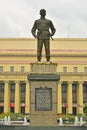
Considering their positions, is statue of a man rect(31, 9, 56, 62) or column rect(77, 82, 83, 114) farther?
column rect(77, 82, 83, 114)

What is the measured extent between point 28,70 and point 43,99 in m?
75.2

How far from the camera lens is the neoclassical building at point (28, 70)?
96.1m

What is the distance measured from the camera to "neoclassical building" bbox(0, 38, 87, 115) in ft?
315

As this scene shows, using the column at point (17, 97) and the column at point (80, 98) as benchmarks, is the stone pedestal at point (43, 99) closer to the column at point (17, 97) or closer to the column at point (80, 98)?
the column at point (80, 98)

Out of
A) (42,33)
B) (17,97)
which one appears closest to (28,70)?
(17,97)

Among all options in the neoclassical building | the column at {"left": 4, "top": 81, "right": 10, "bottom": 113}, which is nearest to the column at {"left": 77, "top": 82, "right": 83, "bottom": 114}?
the neoclassical building

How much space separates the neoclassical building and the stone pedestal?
72.3 m

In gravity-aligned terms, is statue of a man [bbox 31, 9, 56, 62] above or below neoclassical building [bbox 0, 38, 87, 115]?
above

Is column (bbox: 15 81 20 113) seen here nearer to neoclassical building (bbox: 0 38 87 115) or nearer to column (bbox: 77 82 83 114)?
neoclassical building (bbox: 0 38 87 115)

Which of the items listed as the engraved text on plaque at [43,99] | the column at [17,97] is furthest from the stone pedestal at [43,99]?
the column at [17,97]

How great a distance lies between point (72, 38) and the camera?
100 m

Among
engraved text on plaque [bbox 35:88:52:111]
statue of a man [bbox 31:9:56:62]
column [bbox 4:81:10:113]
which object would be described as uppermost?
statue of a man [bbox 31:9:56:62]

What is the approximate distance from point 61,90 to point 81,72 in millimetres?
6710

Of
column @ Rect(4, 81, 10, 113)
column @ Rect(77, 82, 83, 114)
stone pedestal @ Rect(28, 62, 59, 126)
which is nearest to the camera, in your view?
stone pedestal @ Rect(28, 62, 59, 126)
